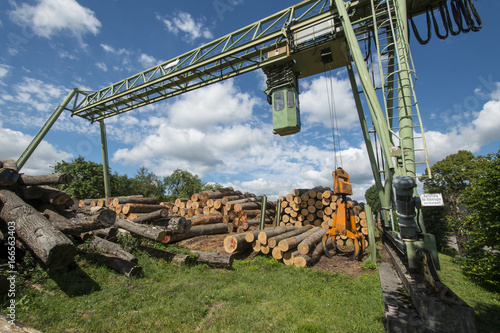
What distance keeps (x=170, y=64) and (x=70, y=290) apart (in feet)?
33.4

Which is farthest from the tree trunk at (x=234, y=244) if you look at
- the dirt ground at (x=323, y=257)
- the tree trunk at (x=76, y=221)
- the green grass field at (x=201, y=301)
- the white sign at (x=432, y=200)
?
the white sign at (x=432, y=200)

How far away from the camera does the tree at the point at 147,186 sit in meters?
33.5

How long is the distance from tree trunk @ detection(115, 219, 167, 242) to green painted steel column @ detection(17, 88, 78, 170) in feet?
36.1

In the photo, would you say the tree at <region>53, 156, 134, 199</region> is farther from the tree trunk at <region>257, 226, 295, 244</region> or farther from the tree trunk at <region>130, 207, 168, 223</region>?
the tree trunk at <region>257, 226, 295, 244</region>

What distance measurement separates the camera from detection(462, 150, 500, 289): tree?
559cm

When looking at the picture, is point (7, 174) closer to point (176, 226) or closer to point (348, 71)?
point (176, 226)

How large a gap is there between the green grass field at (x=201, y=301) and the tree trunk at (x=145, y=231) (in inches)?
23.2

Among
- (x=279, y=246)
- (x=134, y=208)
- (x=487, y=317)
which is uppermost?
(x=134, y=208)

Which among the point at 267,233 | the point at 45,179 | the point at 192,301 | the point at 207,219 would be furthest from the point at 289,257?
the point at 45,179

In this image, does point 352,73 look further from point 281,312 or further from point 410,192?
point 281,312

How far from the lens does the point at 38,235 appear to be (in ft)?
12.7

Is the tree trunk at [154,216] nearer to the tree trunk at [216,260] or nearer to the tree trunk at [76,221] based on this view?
the tree trunk at [76,221]

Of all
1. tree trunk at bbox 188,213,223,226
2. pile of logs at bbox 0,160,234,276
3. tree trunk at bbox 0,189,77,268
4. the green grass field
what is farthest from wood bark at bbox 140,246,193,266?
tree trunk at bbox 188,213,223,226

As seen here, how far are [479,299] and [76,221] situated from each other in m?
9.08
